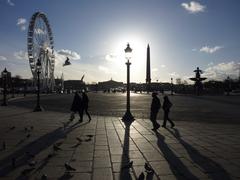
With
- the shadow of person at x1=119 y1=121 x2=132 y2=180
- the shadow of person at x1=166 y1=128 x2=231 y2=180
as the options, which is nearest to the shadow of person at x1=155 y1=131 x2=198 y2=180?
the shadow of person at x1=166 y1=128 x2=231 y2=180

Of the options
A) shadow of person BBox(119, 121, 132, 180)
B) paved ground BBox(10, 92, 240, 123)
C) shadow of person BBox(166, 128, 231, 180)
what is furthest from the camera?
paved ground BBox(10, 92, 240, 123)

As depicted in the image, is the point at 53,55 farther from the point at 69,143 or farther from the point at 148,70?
the point at 69,143

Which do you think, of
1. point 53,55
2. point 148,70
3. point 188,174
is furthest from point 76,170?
point 148,70

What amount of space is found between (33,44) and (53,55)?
685 inches

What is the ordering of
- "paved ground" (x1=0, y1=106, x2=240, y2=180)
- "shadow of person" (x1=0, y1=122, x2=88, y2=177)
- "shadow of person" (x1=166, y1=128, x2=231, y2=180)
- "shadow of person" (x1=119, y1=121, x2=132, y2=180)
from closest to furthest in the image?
"shadow of person" (x1=119, y1=121, x2=132, y2=180) < "shadow of person" (x1=166, y1=128, x2=231, y2=180) < "paved ground" (x1=0, y1=106, x2=240, y2=180) < "shadow of person" (x1=0, y1=122, x2=88, y2=177)

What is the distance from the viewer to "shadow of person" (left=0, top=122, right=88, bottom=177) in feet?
25.7

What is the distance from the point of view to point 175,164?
8133 mm

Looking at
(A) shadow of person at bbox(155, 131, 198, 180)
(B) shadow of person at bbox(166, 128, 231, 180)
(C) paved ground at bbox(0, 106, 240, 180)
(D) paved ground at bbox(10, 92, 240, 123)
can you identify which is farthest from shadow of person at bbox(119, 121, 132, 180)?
(D) paved ground at bbox(10, 92, 240, 123)

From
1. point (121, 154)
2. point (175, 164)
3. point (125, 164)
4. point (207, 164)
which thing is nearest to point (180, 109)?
point (121, 154)

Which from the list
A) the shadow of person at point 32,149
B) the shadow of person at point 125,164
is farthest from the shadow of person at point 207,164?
the shadow of person at point 32,149

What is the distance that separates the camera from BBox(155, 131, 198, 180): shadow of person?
716 cm

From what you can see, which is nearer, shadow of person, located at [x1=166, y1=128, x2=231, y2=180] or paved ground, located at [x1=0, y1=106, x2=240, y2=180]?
shadow of person, located at [x1=166, y1=128, x2=231, y2=180]

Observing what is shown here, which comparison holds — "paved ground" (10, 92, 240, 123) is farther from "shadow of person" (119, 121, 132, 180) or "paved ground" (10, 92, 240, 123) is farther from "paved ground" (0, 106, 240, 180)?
"shadow of person" (119, 121, 132, 180)

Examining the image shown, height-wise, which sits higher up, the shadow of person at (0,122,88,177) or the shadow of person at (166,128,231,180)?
the shadow of person at (166,128,231,180)
